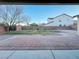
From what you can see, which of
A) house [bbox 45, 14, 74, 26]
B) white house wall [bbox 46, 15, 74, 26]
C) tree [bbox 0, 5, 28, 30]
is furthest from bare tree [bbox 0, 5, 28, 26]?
white house wall [bbox 46, 15, 74, 26]

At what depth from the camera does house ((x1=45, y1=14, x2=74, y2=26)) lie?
982 cm

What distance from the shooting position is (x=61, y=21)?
10.3 metres

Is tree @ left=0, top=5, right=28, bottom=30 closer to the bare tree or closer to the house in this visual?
the bare tree

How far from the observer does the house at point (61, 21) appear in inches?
387

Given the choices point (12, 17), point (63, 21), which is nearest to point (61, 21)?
point (63, 21)

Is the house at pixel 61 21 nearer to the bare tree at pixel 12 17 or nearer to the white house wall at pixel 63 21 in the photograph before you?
the white house wall at pixel 63 21

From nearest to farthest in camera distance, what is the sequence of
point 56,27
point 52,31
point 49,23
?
1. point 49,23
2. point 56,27
3. point 52,31

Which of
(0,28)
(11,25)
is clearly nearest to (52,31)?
(11,25)

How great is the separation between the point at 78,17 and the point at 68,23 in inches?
64.3

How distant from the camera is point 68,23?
9.95 m

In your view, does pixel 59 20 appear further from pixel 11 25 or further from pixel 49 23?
pixel 11 25

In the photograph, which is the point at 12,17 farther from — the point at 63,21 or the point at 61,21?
the point at 63,21

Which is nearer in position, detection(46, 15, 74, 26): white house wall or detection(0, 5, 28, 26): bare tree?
detection(46, 15, 74, 26): white house wall

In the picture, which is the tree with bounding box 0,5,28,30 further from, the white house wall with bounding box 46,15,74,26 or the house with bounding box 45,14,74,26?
the white house wall with bounding box 46,15,74,26
